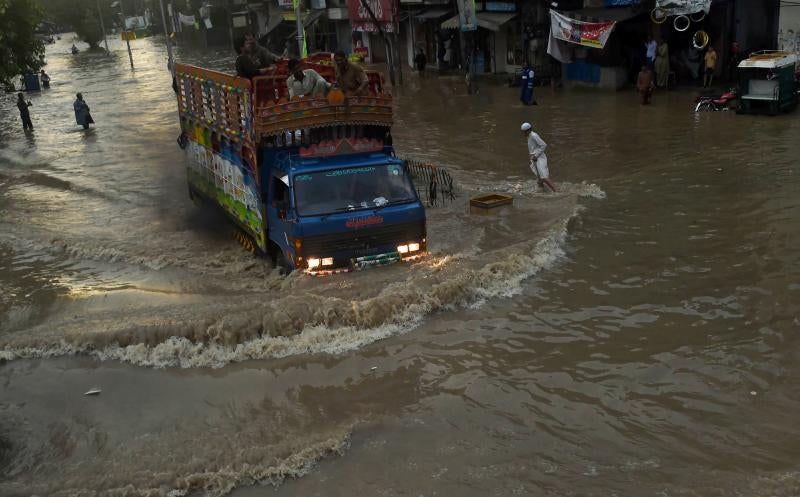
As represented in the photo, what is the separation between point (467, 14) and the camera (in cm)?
2739

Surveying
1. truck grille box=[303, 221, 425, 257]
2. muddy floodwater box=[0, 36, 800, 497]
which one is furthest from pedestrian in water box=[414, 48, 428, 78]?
truck grille box=[303, 221, 425, 257]

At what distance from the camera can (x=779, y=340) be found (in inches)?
323

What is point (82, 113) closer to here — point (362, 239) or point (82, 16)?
point (362, 239)

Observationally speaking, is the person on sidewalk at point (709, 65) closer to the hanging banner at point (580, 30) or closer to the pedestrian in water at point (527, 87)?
the hanging banner at point (580, 30)

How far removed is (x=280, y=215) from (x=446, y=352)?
2.94 meters

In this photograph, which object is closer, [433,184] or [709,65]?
[433,184]

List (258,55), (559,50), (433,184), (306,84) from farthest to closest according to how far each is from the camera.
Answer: (559,50), (433,184), (258,55), (306,84)

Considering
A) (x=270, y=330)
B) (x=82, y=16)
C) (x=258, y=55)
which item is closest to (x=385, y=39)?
(x=258, y=55)

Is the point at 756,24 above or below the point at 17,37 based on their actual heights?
below

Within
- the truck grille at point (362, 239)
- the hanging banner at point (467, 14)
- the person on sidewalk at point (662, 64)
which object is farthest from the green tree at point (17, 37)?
the truck grille at point (362, 239)

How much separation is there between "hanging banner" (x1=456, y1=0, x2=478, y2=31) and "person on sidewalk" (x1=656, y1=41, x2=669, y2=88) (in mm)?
6597

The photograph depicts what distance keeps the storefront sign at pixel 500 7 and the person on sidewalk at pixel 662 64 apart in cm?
699

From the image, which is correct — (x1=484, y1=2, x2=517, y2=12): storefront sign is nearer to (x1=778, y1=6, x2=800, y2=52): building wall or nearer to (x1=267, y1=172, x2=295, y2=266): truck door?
(x1=778, y1=6, x2=800, y2=52): building wall

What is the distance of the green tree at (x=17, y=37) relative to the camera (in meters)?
26.7
